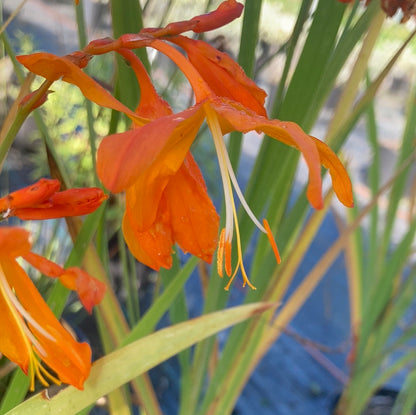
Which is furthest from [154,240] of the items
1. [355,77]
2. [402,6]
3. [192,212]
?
[355,77]

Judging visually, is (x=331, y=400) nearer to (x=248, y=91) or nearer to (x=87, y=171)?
(x=87, y=171)

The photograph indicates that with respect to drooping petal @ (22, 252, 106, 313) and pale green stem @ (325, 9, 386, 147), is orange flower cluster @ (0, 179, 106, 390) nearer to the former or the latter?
drooping petal @ (22, 252, 106, 313)

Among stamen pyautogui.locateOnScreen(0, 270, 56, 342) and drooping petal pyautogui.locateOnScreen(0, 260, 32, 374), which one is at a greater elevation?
stamen pyautogui.locateOnScreen(0, 270, 56, 342)

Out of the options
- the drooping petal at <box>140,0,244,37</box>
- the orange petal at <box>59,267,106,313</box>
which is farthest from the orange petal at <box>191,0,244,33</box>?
the orange petal at <box>59,267,106,313</box>

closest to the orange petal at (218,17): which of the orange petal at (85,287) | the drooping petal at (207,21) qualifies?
the drooping petal at (207,21)

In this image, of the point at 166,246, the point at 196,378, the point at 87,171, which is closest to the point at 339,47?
the point at 166,246

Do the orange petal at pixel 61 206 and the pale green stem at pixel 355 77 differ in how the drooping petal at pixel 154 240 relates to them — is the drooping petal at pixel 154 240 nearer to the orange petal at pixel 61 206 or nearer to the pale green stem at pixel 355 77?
the orange petal at pixel 61 206

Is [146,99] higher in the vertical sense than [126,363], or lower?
higher

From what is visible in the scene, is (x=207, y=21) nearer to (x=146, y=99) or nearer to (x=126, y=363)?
(x=146, y=99)
